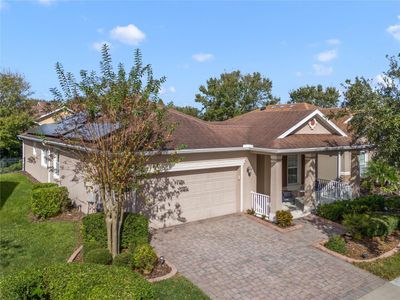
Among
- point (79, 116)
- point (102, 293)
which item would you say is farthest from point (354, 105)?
point (102, 293)

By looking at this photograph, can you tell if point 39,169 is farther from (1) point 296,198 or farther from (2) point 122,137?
(1) point 296,198

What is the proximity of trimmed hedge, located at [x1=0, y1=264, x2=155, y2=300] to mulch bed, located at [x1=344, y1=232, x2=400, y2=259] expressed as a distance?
7.84 m

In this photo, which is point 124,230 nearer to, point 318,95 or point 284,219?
point 284,219

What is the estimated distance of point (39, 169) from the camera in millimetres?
20438

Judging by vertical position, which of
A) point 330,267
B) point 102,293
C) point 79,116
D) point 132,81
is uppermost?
point 132,81

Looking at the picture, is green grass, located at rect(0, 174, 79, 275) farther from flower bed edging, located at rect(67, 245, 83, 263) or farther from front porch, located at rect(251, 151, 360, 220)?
front porch, located at rect(251, 151, 360, 220)

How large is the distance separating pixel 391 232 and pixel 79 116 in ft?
40.1

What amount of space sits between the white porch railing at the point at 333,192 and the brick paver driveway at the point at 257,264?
12.2 ft

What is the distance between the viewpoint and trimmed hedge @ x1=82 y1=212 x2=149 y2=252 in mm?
9930

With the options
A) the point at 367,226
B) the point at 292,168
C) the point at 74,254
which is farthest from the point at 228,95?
the point at 74,254

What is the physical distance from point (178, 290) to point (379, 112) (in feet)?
26.4

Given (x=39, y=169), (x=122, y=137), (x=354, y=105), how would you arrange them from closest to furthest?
(x=122, y=137) < (x=354, y=105) < (x=39, y=169)

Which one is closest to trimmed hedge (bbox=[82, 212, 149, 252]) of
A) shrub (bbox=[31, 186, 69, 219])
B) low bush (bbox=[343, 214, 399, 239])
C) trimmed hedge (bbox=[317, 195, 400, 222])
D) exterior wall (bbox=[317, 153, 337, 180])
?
shrub (bbox=[31, 186, 69, 219])

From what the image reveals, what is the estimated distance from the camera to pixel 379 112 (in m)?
10.2
